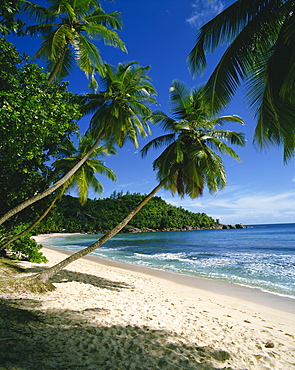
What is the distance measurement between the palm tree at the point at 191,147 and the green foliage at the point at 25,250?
6068 millimetres

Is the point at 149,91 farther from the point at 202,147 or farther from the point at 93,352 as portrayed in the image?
the point at 93,352

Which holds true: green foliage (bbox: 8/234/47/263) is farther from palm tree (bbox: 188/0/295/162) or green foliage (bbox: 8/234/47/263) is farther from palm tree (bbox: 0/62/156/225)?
palm tree (bbox: 188/0/295/162)

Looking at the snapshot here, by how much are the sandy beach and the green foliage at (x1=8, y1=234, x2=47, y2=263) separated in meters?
4.72

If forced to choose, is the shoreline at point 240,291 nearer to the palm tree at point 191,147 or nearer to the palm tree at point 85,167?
the palm tree at point 191,147

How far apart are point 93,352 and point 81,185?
9520 mm

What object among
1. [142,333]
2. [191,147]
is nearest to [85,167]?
[191,147]

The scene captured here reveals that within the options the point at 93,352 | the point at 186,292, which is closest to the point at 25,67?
the point at 93,352

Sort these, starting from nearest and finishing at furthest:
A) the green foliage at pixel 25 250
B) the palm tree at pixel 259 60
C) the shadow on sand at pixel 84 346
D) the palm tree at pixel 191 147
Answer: the shadow on sand at pixel 84 346
the palm tree at pixel 259 60
the palm tree at pixel 191 147
the green foliage at pixel 25 250

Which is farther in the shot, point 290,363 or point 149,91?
point 149,91

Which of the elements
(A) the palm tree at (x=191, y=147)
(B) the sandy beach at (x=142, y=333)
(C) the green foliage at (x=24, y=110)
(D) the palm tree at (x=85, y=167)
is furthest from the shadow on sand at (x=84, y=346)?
(D) the palm tree at (x=85, y=167)

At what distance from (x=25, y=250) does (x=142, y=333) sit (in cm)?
888

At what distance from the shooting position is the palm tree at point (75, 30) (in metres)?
7.99

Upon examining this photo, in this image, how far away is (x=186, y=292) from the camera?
8.96 metres

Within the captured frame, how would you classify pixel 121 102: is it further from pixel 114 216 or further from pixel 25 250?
pixel 114 216
